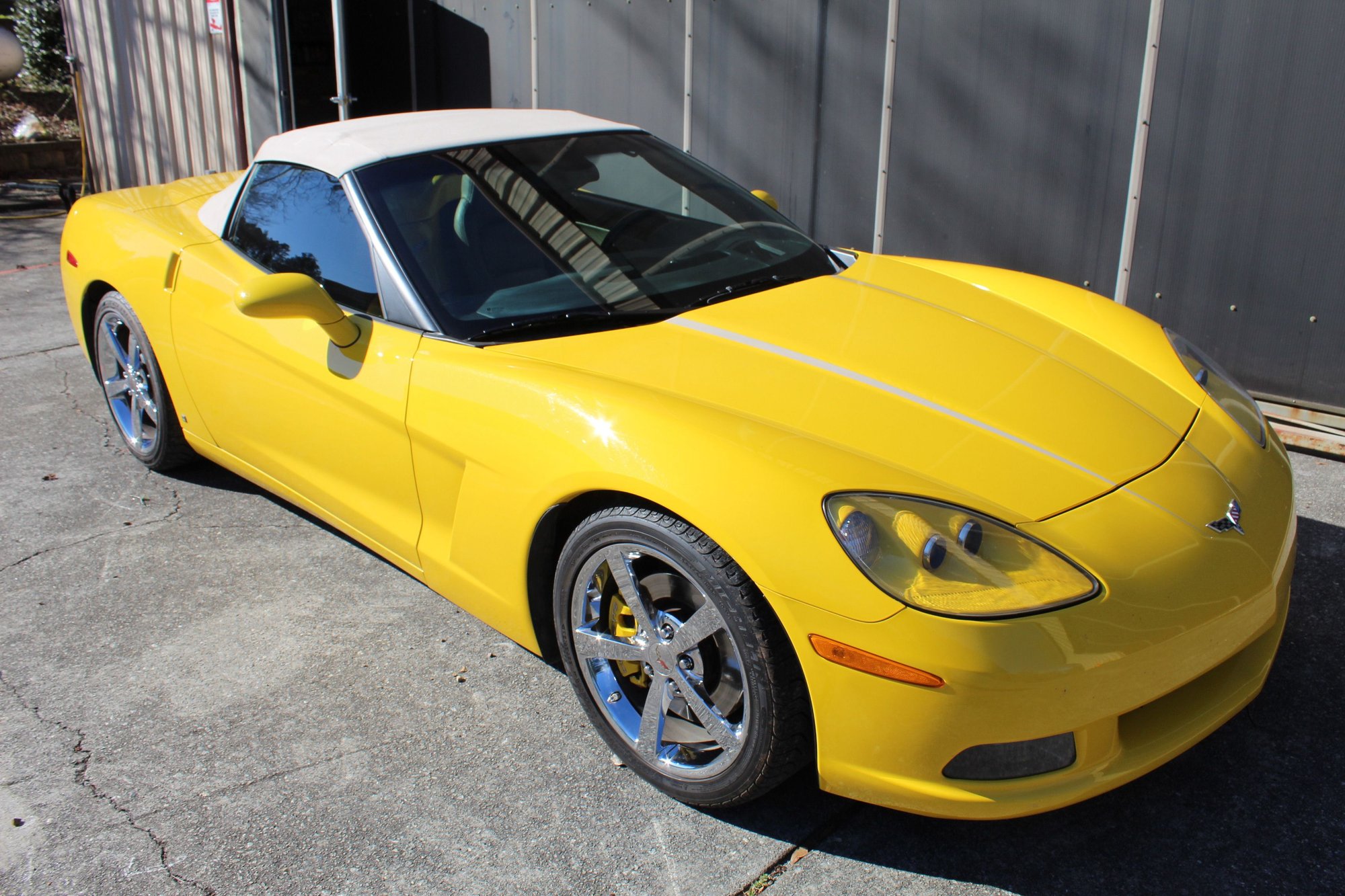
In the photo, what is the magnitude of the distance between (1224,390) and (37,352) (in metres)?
5.78

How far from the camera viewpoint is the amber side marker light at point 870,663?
76.5 inches

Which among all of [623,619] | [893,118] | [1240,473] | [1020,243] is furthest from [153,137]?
[1240,473]

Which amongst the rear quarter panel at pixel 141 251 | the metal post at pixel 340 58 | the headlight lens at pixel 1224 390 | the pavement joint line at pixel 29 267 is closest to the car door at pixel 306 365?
the rear quarter panel at pixel 141 251

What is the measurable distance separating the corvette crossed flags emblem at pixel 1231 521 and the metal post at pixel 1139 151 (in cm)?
284

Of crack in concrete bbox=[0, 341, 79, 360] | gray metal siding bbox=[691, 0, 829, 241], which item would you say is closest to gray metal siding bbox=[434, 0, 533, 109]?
gray metal siding bbox=[691, 0, 829, 241]

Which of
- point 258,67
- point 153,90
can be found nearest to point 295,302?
point 258,67

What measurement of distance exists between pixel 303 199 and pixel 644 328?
4.23ft

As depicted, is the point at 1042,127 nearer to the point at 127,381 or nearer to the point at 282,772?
the point at 127,381

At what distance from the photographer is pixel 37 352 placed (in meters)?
5.84

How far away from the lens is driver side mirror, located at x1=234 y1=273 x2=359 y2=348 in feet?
9.17

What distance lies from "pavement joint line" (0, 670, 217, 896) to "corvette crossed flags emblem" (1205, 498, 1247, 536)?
2210 millimetres

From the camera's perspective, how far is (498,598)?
2.66 m

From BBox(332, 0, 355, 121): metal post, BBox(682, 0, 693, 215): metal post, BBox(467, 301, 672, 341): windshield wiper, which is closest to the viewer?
BBox(467, 301, 672, 341): windshield wiper

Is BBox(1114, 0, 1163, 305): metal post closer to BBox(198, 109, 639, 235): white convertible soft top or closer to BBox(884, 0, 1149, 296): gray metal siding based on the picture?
BBox(884, 0, 1149, 296): gray metal siding
